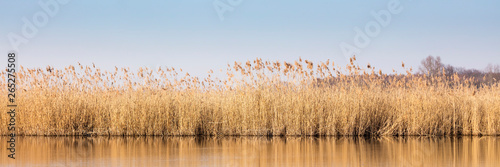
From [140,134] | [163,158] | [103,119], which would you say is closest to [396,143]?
[163,158]

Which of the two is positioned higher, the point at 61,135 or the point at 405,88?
the point at 405,88

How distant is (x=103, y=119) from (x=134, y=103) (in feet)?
2.96

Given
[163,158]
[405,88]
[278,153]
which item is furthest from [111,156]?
[405,88]

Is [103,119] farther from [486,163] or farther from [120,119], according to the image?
[486,163]

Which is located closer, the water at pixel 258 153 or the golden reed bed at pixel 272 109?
the water at pixel 258 153

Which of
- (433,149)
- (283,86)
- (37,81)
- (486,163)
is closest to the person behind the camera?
(486,163)

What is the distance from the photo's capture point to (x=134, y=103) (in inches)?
512

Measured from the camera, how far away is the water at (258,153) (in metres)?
7.28

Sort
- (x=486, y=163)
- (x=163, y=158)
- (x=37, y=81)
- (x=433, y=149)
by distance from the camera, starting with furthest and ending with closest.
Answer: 1. (x=37, y=81)
2. (x=433, y=149)
3. (x=163, y=158)
4. (x=486, y=163)

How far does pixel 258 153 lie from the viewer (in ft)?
27.9

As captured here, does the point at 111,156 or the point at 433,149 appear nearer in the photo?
the point at 111,156

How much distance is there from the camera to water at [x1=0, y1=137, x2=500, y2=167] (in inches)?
287

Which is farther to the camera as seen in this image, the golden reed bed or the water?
the golden reed bed

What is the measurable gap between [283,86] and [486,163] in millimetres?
6280
